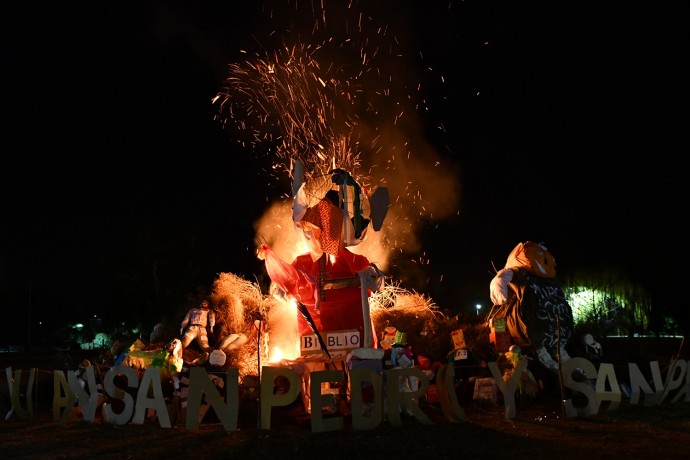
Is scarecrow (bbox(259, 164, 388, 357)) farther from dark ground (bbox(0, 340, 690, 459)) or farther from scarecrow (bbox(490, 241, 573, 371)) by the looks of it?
scarecrow (bbox(490, 241, 573, 371))

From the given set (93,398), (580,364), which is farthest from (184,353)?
(580,364)

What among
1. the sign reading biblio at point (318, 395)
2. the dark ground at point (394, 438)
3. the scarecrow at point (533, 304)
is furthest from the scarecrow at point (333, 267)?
the scarecrow at point (533, 304)

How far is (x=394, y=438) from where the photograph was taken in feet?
27.6

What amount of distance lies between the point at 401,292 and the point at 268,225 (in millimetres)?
3448

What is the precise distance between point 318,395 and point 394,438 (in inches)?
46.0

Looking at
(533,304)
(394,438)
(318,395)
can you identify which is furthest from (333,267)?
(533,304)

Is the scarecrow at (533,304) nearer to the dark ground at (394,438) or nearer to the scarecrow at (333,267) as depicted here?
the dark ground at (394,438)

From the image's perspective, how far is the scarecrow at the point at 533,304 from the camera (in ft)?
42.6

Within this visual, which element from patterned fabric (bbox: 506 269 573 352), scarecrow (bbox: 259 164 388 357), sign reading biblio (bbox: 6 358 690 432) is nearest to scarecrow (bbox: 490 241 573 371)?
patterned fabric (bbox: 506 269 573 352)

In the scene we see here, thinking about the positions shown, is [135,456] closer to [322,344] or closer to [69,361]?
[322,344]

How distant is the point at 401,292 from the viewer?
1528 cm

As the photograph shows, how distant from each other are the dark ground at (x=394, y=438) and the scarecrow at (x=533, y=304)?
230cm

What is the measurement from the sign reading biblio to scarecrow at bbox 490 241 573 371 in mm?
2193

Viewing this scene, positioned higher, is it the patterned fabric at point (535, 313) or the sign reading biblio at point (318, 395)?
the patterned fabric at point (535, 313)
